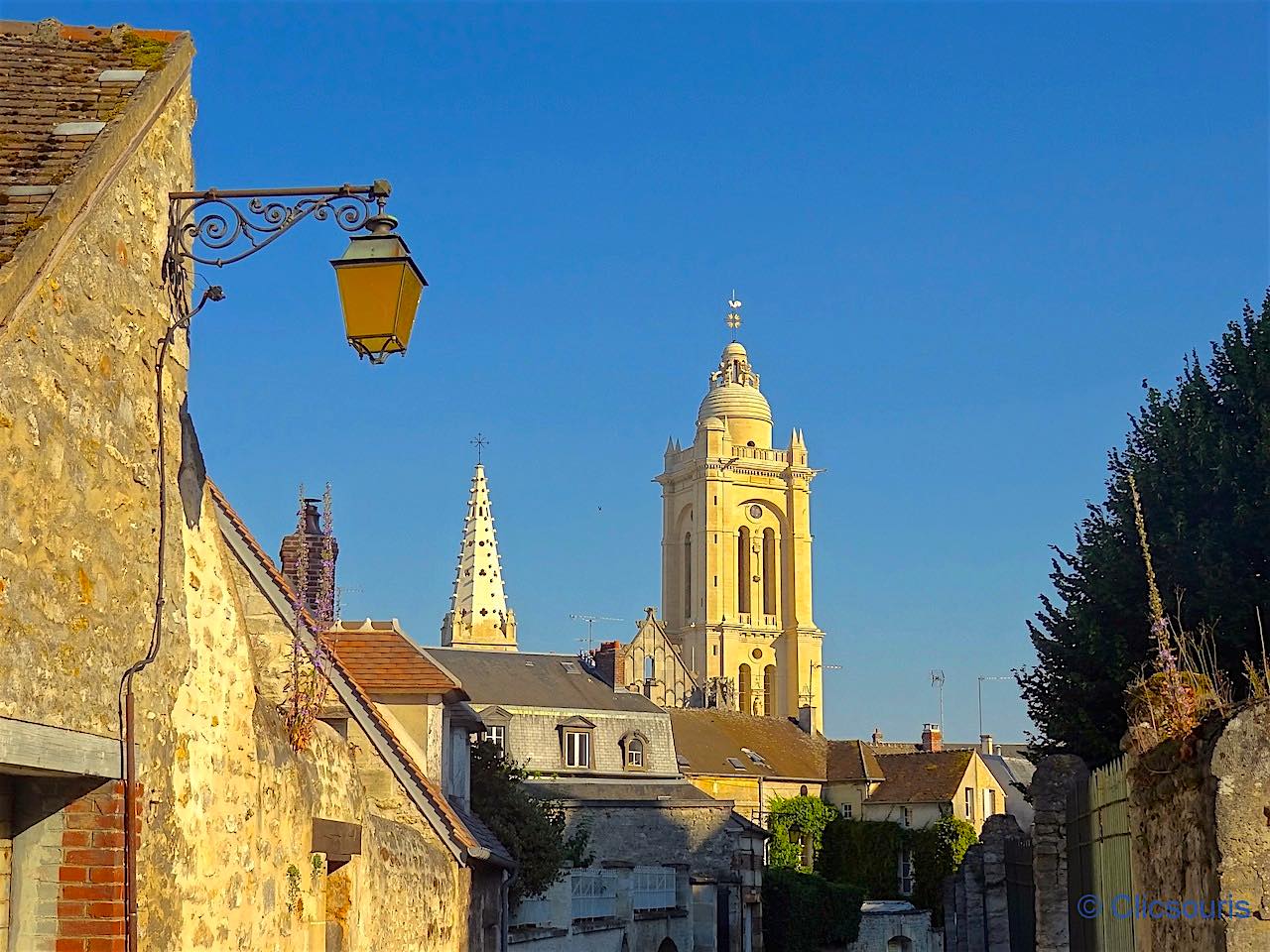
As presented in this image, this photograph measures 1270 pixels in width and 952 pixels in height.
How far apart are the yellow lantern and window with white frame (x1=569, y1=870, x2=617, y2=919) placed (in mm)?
22759

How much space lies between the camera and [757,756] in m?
68.5

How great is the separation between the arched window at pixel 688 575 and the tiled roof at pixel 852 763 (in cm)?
3899

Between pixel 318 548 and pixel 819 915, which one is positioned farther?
pixel 819 915

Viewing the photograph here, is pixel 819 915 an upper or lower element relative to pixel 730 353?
lower

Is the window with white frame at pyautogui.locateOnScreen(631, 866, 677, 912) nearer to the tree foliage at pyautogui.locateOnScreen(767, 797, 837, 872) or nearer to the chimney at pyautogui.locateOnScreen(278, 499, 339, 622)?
the chimney at pyautogui.locateOnScreen(278, 499, 339, 622)

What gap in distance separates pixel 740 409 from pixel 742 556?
11.4 meters

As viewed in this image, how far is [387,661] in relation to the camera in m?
19.3

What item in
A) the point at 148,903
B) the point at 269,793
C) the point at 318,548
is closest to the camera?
the point at 148,903

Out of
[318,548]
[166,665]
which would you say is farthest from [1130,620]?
[166,665]

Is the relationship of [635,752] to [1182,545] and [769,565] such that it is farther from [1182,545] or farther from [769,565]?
[769,565]

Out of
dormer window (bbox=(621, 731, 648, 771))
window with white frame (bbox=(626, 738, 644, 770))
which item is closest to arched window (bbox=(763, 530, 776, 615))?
dormer window (bbox=(621, 731, 648, 771))

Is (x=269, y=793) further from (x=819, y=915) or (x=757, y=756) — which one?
(x=757, y=756)


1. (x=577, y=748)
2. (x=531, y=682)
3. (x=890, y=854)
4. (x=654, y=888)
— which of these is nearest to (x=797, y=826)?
(x=890, y=854)

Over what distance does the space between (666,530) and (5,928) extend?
109 meters
